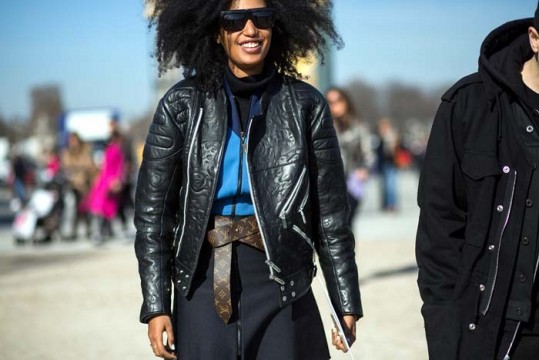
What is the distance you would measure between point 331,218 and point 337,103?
5.02 meters

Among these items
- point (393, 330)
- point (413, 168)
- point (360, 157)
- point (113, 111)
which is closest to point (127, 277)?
point (360, 157)

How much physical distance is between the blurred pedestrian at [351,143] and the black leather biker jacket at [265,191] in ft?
16.1

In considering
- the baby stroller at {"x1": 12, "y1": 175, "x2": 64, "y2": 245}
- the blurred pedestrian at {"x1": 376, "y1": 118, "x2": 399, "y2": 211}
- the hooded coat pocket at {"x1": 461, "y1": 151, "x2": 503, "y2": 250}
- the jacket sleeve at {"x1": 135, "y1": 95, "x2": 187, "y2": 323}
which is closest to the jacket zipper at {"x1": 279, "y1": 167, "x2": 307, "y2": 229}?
the jacket sleeve at {"x1": 135, "y1": 95, "x2": 187, "y2": 323}

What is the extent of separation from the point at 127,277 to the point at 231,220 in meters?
8.56

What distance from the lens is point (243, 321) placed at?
153 inches

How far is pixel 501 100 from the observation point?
3.46 meters

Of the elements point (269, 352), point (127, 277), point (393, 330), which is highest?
point (269, 352)

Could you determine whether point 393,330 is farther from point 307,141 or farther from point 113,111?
point 113,111

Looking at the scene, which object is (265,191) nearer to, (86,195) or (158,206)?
(158,206)

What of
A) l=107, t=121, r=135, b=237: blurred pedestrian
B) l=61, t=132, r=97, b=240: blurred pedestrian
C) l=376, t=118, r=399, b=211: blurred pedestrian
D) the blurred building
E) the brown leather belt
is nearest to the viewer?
the brown leather belt

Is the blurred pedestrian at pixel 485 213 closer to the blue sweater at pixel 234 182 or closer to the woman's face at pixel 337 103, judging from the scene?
the blue sweater at pixel 234 182

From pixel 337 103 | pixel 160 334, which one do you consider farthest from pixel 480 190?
pixel 337 103

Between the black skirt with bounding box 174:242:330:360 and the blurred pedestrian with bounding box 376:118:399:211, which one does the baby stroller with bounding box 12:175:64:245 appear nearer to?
the blurred pedestrian with bounding box 376:118:399:211

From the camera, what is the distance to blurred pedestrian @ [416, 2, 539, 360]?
3.34m
